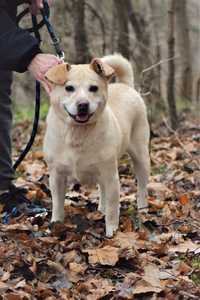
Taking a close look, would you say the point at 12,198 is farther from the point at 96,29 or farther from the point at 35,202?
the point at 96,29

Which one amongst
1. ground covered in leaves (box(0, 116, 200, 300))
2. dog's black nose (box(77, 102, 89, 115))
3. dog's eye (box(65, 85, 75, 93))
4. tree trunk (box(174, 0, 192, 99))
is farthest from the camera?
tree trunk (box(174, 0, 192, 99))

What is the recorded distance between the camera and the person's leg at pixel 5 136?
4.83 meters

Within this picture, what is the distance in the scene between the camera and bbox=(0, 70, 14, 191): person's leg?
4.83m

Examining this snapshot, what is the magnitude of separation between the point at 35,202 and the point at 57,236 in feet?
3.20

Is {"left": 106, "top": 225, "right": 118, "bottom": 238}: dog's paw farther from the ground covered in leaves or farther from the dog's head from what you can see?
the dog's head

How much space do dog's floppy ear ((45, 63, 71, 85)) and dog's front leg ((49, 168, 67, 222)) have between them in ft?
2.32

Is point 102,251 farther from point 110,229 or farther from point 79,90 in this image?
point 79,90

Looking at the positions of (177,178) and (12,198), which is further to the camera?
(177,178)

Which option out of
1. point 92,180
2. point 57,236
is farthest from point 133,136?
point 57,236

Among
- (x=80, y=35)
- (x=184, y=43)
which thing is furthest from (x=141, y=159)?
(x=184, y=43)

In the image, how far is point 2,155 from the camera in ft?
16.1

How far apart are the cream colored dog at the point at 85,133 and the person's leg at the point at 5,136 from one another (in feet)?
2.20

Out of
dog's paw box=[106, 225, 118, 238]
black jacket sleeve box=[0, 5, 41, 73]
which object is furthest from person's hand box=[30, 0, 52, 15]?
dog's paw box=[106, 225, 118, 238]

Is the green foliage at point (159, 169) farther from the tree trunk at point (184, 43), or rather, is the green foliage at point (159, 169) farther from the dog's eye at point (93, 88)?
the tree trunk at point (184, 43)
